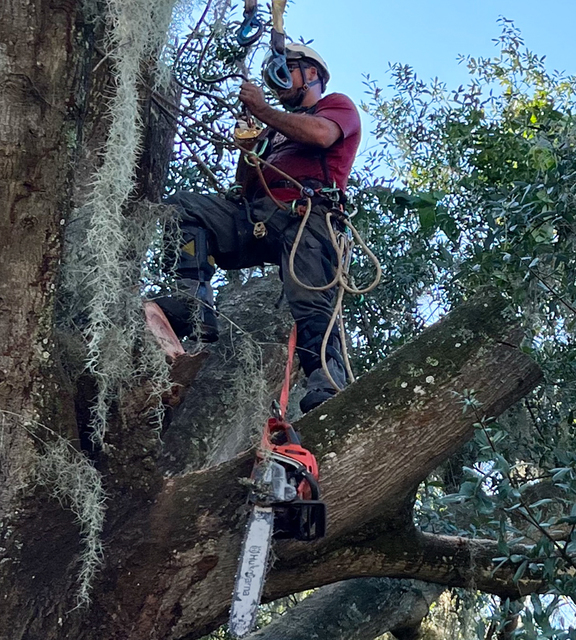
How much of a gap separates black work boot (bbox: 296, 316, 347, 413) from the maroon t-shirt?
54 cm

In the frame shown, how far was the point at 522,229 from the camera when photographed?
3.06 meters

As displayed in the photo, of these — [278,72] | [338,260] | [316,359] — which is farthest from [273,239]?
[278,72]

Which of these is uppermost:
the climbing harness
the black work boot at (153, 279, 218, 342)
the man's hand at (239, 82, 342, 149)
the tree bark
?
the climbing harness

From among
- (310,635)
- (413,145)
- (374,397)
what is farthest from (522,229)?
(413,145)

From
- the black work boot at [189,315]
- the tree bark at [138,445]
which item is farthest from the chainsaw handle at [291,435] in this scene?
the black work boot at [189,315]

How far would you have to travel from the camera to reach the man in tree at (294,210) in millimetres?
3236

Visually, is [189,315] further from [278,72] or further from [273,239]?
[278,72]

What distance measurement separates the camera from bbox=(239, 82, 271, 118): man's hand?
3221mm

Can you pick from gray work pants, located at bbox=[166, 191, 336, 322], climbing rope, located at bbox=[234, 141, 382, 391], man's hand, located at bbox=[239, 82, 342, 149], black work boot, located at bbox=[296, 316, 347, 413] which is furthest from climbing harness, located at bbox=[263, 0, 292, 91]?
black work boot, located at bbox=[296, 316, 347, 413]

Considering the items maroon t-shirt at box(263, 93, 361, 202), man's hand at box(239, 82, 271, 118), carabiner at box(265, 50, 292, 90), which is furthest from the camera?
maroon t-shirt at box(263, 93, 361, 202)

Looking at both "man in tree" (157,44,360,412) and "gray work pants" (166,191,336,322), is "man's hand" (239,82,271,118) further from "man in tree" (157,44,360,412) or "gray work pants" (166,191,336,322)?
"gray work pants" (166,191,336,322)

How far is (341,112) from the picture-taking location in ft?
11.4

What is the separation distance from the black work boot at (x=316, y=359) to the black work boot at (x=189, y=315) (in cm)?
40

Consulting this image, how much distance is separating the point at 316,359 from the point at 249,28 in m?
1.24
